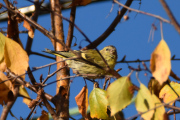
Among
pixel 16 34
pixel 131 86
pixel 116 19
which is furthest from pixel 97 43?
pixel 131 86

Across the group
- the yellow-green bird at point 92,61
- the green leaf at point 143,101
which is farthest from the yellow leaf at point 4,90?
the yellow-green bird at point 92,61

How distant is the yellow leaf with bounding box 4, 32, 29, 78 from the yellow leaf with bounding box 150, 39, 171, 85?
76 cm

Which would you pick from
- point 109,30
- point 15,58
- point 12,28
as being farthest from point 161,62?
point 109,30

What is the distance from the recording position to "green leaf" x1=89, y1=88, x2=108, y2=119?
190 cm

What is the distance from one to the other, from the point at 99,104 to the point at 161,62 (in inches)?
28.2

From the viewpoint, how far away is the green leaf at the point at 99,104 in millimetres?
1903

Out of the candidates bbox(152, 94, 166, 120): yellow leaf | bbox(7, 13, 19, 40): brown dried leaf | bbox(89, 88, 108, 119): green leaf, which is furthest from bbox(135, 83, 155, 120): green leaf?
bbox(7, 13, 19, 40): brown dried leaf

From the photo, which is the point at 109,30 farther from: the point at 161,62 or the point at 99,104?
the point at 161,62

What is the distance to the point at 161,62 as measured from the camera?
1.30 m

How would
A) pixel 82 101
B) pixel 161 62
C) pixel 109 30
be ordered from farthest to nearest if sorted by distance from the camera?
pixel 109 30 → pixel 82 101 → pixel 161 62

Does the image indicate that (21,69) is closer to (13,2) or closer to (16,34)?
(16,34)

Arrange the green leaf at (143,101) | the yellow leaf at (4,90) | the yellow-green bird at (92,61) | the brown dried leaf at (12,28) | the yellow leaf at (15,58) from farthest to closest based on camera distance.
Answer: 1. the yellow-green bird at (92,61)
2. the brown dried leaf at (12,28)
3. the yellow leaf at (4,90)
4. the yellow leaf at (15,58)
5. the green leaf at (143,101)

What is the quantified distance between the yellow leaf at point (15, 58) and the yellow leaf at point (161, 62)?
758 millimetres

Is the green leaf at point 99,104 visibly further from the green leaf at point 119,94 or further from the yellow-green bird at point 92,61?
the yellow-green bird at point 92,61
